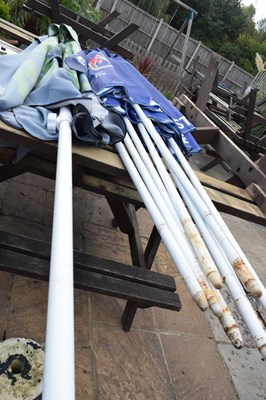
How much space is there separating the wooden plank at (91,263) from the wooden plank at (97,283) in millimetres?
24

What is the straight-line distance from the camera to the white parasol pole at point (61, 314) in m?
0.50

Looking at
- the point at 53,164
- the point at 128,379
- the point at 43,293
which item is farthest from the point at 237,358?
the point at 53,164

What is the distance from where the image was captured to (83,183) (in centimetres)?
178

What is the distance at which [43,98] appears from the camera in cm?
147

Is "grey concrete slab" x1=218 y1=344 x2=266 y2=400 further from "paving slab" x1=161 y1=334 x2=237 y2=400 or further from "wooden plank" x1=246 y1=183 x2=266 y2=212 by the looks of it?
"wooden plank" x1=246 y1=183 x2=266 y2=212

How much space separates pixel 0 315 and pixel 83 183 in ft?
2.86

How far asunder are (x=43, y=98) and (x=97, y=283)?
901 millimetres

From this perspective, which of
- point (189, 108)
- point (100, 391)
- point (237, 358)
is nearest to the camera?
point (100, 391)


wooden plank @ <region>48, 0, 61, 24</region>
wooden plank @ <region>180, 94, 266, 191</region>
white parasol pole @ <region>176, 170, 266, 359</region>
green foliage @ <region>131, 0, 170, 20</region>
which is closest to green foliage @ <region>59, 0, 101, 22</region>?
wooden plank @ <region>48, 0, 61, 24</region>

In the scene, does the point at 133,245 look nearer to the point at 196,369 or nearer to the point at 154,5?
the point at 196,369

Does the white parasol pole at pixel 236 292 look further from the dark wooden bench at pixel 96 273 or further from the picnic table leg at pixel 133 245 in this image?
the picnic table leg at pixel 133 245

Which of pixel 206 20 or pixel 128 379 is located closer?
pixel 128 379

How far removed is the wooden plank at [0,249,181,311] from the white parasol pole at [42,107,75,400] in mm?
604

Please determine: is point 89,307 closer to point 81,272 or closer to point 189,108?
point 81,272
